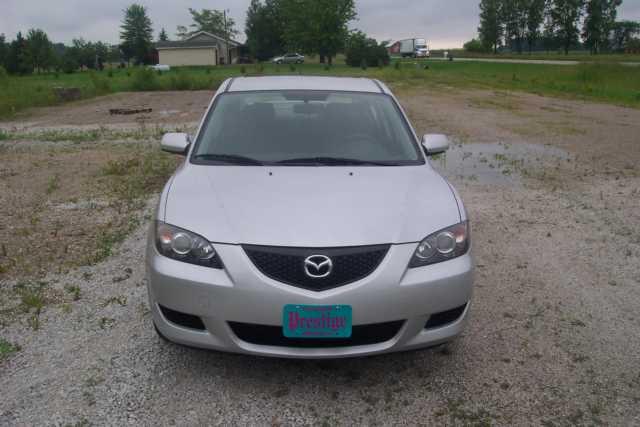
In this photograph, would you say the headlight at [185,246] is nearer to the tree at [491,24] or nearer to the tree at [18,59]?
the tree at [18,59]

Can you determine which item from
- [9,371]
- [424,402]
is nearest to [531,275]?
[424,402]

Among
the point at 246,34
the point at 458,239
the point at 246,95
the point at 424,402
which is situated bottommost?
the point at 424,402

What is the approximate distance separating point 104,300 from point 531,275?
3253 mm

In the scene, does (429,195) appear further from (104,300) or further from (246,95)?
(104,300)

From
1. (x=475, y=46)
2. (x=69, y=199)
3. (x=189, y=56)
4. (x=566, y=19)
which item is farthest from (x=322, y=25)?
(x=69, y=199)

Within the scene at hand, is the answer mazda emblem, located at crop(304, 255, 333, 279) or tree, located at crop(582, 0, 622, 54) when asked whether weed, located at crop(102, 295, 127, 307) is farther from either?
tree, located at crop(582, 0, 622, 54)

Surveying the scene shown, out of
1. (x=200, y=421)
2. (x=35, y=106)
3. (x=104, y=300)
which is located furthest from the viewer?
(x=35, y=106)

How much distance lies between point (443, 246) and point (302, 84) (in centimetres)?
215

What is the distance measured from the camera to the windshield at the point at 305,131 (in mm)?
3865

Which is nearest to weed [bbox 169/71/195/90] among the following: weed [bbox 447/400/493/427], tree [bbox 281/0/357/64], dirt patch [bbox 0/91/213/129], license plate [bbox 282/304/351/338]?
dirt patch [bbox 0/91/213/129]

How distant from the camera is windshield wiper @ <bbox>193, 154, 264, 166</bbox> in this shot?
377 centimetres

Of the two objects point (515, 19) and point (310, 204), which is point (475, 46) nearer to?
point (515, 19)

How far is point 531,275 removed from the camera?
15.3 feet

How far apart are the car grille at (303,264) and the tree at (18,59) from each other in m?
76.8
